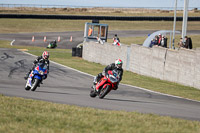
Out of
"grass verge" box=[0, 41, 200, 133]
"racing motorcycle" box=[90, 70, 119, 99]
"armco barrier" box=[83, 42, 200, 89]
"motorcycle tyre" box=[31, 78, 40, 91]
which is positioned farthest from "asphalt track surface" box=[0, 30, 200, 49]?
"grass verge" box=[0, 41, 200, 133]

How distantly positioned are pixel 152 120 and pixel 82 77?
1165cm

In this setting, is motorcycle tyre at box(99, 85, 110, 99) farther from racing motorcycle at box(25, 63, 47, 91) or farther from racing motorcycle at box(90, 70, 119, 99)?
racing motorcycle at box(25, 63, 47, 91)

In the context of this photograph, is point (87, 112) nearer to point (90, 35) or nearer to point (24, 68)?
point (24, 68)

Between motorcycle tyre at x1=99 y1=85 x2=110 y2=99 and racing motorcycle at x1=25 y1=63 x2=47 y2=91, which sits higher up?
racing motorcycle at x1=25 y1=63 x2=47 y2=91

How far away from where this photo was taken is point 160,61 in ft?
69.6

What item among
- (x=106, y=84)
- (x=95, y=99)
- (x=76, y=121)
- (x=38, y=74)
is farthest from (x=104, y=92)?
(x=76, y=121)

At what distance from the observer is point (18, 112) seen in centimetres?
920

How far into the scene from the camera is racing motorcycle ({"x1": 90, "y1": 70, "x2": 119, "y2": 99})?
41.7ft

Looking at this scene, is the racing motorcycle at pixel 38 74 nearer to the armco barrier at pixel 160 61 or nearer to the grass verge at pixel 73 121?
the grass verge at pixel 73 121

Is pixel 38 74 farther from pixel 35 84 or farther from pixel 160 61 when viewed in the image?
pixel 160 61

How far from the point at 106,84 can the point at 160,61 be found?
350 inches

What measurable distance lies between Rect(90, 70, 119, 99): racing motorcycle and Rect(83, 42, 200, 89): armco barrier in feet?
20.7

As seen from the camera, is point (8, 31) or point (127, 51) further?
point (8, 31)

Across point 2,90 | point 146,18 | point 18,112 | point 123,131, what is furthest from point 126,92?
point 146,18
